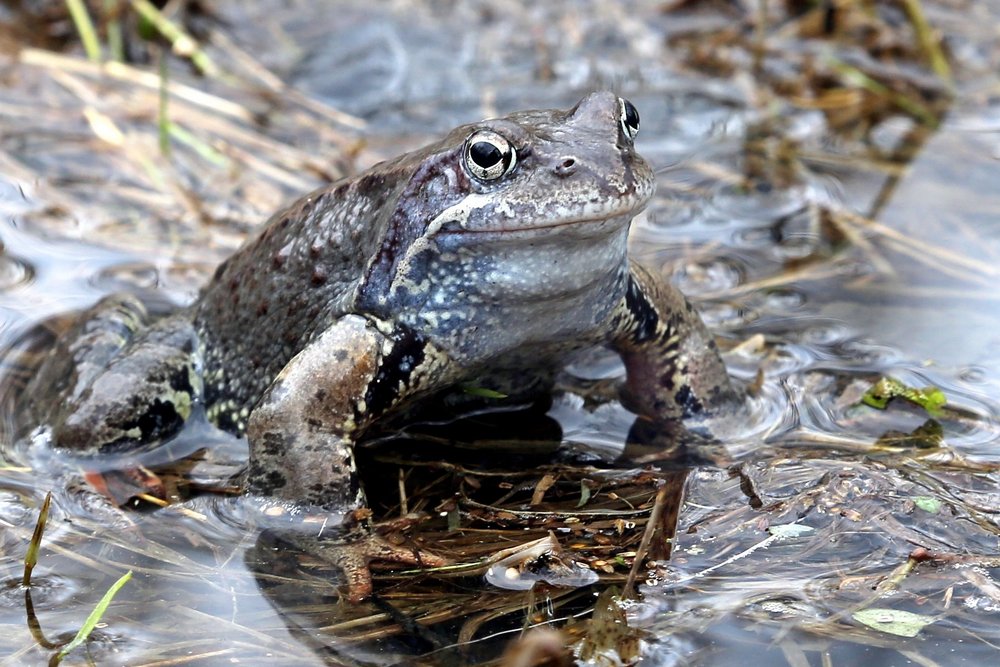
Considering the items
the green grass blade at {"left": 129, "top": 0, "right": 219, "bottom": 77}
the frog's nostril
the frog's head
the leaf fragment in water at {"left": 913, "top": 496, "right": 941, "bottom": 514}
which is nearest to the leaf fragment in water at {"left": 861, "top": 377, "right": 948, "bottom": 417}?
the leaf fragment in water at {"left": 913, "top": 496, "right": 941, "bottom": 514}

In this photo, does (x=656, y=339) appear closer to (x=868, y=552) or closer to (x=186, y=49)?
(x=868, y=552)

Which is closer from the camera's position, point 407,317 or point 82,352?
point 407,317

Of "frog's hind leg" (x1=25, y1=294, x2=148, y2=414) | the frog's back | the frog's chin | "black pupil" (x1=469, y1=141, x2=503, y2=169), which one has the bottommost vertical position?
"frog's hind leg" (x1=25, y1=294, x2=148, y2=414)

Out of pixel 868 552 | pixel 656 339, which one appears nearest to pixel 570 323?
pixel 656 339

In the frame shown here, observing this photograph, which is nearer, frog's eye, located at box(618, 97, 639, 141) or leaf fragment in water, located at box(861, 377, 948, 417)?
frog's eye, located at box(618, 97, 639, 141)

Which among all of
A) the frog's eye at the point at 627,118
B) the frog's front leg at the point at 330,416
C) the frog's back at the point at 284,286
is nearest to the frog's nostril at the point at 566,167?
the frog's eye at the point at 627,118

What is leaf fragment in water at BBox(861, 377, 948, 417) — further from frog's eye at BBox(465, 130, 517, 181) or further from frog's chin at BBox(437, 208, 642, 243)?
frog's eye at BBox(465, 130, 517, 181)

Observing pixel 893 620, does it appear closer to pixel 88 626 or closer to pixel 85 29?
pixel 88 626

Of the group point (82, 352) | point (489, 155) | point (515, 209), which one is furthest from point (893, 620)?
point (82, 352)
